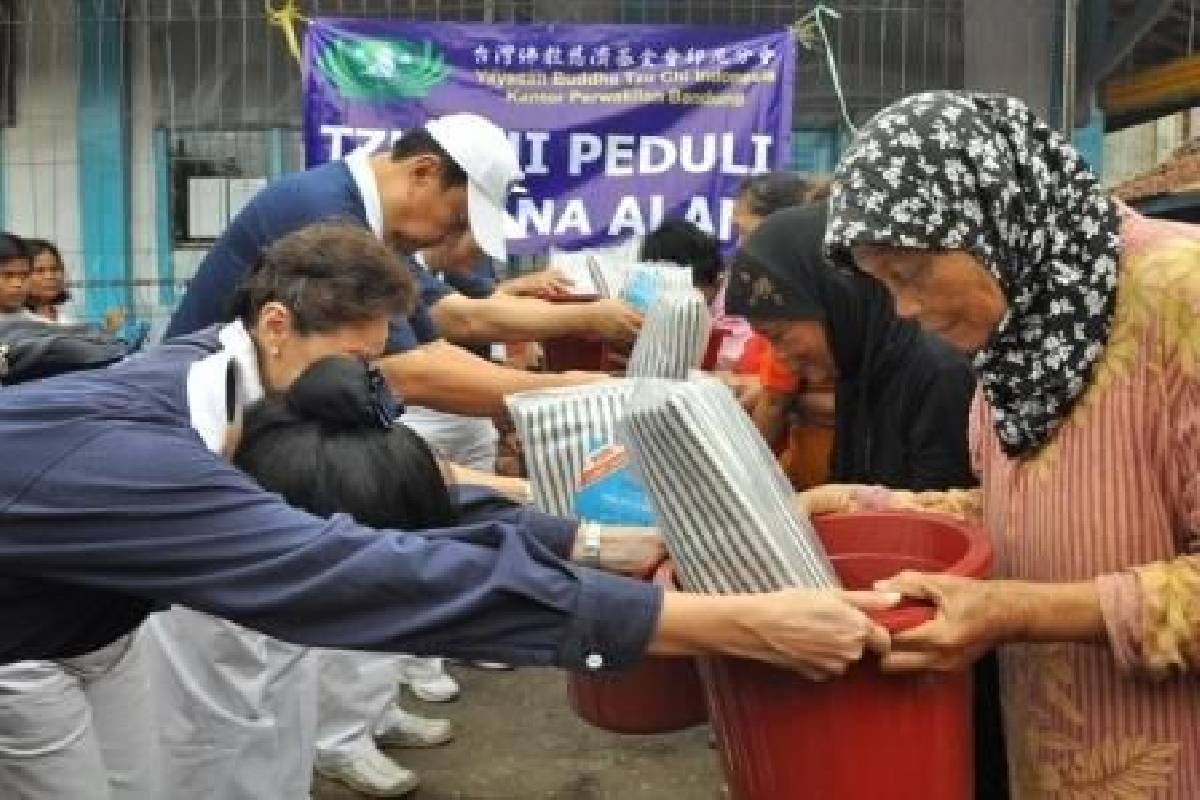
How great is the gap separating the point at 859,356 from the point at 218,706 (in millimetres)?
1500

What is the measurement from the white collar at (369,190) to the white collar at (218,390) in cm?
115

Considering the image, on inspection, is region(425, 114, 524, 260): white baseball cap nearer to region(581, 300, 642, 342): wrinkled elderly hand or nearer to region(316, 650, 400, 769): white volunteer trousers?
region(581, 300, 642, 342): wrinkled elderly hand

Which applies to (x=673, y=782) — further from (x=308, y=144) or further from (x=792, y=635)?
(x=308, y=144)

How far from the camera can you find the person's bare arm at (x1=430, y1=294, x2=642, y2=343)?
300cm

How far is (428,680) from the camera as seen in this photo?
14.0 ft

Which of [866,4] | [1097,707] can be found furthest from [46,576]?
[866,4]

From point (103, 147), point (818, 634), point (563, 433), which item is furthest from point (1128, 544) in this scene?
point (103, 147)

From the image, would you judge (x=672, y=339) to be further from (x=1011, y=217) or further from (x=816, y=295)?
(x=1011, y=217)

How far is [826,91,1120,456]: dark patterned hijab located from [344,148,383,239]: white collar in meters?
1.73

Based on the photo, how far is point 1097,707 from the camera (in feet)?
4.83

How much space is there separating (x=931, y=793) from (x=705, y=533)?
315 mm

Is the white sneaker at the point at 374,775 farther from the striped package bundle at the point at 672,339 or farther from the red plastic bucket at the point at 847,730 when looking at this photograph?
the red plastic bucket at the point at 847,730

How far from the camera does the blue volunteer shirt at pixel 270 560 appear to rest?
135cm

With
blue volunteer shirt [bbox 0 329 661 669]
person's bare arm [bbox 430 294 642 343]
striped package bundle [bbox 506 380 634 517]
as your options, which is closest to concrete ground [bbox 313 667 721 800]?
person's bare arm [bbox 430 294 642 343]
